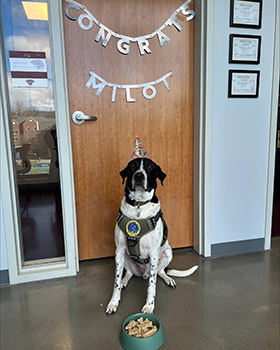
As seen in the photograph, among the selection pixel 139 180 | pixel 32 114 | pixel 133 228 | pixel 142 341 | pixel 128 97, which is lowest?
pixel 142 341

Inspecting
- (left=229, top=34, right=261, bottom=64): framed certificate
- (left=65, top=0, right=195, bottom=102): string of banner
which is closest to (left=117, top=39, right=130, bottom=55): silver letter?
(left=65, top=0, right=195, bottom=102): string of banner

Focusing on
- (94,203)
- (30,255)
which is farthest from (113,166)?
(30,255)

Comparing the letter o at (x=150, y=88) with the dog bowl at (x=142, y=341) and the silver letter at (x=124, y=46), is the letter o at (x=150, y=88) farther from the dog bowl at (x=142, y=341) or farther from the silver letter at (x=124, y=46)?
the dog bowl at (x=142, y=341)

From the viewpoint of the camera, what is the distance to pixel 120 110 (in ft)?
7.21

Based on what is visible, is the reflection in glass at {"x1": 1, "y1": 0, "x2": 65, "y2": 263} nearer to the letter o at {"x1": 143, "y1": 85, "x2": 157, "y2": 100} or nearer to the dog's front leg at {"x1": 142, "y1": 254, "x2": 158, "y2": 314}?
the letter o at {"x1": 143, "y1": 85, "x2": 157, "y2": 100}

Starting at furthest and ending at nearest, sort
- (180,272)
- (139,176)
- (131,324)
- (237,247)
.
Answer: (237,247) < (180,272) < (139,176) < (131,324)

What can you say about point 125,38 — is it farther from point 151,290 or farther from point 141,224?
point 151,290

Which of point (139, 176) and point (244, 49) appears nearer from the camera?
point (139, 176)

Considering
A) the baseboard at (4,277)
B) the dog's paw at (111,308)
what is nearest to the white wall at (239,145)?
the dog's paw at (111,308)

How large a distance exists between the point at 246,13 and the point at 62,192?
204 centimetres

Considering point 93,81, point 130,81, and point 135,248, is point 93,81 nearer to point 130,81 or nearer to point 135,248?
point 130,81

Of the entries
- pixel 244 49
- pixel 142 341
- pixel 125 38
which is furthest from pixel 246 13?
pixel 142 341

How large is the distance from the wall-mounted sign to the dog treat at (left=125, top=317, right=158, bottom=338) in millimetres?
1897

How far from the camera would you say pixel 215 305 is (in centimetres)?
171
